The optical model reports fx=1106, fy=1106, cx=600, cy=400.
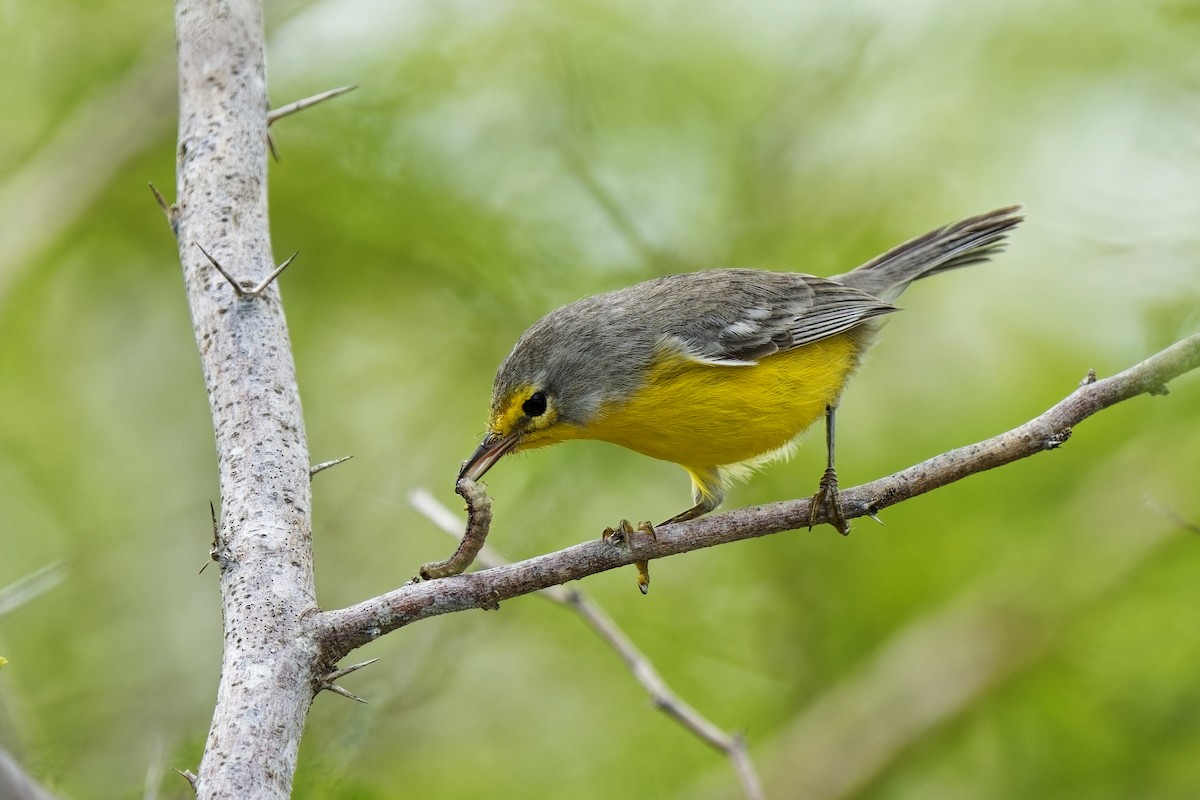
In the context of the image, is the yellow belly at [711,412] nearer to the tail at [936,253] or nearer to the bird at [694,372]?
the bird at [694,372]

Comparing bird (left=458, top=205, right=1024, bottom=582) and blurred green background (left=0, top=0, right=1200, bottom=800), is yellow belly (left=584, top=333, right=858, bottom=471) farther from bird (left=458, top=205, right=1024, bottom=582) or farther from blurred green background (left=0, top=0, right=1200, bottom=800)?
blurred green background (left=0, top=0, right=1200, bottom=800)

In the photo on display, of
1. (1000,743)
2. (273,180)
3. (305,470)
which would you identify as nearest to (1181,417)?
(1000,743)

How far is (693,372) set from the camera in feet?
17.7

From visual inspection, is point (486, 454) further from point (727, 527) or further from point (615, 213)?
point (615, 213)

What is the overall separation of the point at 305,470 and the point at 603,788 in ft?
13.9

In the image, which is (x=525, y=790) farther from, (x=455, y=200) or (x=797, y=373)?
(x=455, y=200)

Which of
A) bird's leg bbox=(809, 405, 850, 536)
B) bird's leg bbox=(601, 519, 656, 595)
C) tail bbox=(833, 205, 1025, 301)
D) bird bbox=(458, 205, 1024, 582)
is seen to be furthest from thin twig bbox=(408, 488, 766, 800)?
tail bbox=(833, 205, 1025, 301)

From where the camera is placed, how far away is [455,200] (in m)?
7.75

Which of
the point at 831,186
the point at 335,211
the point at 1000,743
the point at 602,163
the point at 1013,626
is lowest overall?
the point at 1000,743

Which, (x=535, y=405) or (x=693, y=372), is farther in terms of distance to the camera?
(x=693, y=372)

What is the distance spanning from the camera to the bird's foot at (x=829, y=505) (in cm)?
379

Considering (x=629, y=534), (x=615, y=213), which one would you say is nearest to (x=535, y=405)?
(x=629, y=534)

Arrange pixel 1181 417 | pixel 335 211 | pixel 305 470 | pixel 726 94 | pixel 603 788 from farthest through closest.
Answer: pixel 726 94
pixel 335 211
pixel 603 788
pixel 1181 417
pixel 305 470

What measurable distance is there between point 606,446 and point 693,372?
2.36m
